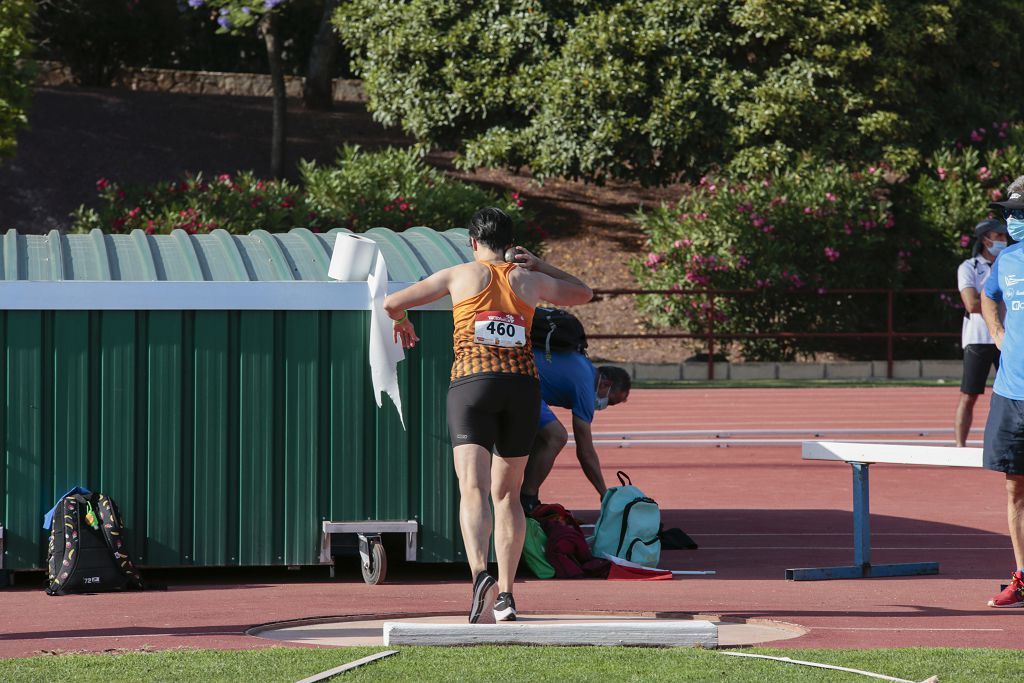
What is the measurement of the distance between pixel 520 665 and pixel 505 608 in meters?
0.82

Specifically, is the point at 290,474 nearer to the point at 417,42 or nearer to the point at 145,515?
the point at 145,515

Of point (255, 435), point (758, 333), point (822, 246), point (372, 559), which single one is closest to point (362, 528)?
point (372, 559)

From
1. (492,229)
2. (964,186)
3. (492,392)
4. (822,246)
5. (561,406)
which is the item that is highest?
(964,186)

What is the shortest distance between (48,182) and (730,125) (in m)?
17.0

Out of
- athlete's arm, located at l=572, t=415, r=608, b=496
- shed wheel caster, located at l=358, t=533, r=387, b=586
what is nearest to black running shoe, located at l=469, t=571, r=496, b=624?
shed wheel caster, located at l=358, t=533, r=387, b=586

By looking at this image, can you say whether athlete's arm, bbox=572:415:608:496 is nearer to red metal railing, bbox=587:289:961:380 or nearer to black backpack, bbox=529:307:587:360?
black backpack, bbox=529:307:587:360

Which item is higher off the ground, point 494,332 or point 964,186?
point 964,186

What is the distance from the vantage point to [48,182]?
35.2 meters

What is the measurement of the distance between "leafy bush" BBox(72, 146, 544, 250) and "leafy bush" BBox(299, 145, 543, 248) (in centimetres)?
1

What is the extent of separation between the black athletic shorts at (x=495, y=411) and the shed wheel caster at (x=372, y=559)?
1714 millimetres

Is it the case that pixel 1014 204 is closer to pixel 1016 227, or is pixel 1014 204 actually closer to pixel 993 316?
pixel 1016 227

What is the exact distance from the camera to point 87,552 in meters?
7.89

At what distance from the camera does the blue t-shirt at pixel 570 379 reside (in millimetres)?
9391

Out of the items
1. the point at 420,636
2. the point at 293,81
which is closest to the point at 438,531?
the point at 420,636
